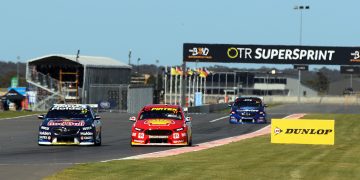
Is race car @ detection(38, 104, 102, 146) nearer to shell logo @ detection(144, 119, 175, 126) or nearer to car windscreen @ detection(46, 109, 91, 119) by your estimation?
car windscreen @ detection(46, 109, 91, 119)

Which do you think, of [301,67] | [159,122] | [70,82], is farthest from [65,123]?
[301,67]

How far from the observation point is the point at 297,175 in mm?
14188

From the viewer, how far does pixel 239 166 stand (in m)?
16.0

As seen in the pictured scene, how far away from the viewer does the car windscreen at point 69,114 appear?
2423 centimetres

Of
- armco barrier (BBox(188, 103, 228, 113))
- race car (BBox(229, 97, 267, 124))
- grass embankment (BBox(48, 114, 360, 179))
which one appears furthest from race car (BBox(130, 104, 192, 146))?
armco barrier (BBox(188, 103, 228, 113))

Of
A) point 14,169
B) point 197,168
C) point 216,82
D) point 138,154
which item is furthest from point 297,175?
point 216,82

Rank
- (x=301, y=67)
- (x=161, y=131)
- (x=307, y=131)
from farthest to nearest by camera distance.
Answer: (x=301, y=67)
(x=307, y=131)
(x=161, y=131)

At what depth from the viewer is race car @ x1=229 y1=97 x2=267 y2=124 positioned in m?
42.6

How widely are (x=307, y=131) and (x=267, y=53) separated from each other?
121 feet

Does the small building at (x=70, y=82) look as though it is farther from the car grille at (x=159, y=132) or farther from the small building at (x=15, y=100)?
the car grille at (x=159, y=132)

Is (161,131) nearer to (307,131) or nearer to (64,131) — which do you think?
(64,131)

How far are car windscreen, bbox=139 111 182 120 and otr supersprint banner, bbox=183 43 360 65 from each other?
37.0 m

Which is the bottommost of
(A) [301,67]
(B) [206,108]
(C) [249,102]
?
(B) [206,108]

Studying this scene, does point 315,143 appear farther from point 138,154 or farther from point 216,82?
point 216,82
